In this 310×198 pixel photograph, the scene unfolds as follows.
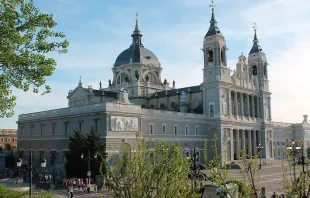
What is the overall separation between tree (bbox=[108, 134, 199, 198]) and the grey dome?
6563cm

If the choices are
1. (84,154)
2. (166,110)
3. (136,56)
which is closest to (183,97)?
(166,110)

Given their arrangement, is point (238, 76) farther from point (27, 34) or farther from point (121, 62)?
point (27, 34)

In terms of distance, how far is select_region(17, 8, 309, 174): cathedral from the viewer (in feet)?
155

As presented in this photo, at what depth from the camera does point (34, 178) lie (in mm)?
45312

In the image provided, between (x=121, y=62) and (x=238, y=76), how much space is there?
26464mm

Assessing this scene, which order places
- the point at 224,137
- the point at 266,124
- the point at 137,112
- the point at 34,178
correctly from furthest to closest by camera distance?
the point at 266,124 < the point at 224,137 < the point at 137,112 < the point at 34,178

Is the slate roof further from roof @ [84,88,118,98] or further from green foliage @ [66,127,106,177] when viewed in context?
green foliage @ [66,127,106,177]

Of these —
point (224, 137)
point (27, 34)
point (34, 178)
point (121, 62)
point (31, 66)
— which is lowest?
point (34, 178)

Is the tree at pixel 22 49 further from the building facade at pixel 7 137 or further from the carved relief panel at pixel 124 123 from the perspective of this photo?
the building facade at pixel 7 137

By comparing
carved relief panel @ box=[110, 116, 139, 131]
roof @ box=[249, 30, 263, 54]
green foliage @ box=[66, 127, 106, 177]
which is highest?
roof @ box=[249, 30, 263, 54]

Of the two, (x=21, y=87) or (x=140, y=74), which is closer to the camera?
(x=21, y=87)

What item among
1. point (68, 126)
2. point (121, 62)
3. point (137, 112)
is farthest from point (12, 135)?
point (137, 112)

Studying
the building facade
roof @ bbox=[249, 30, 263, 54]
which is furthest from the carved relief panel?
the building facade

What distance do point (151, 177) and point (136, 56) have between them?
222ft
